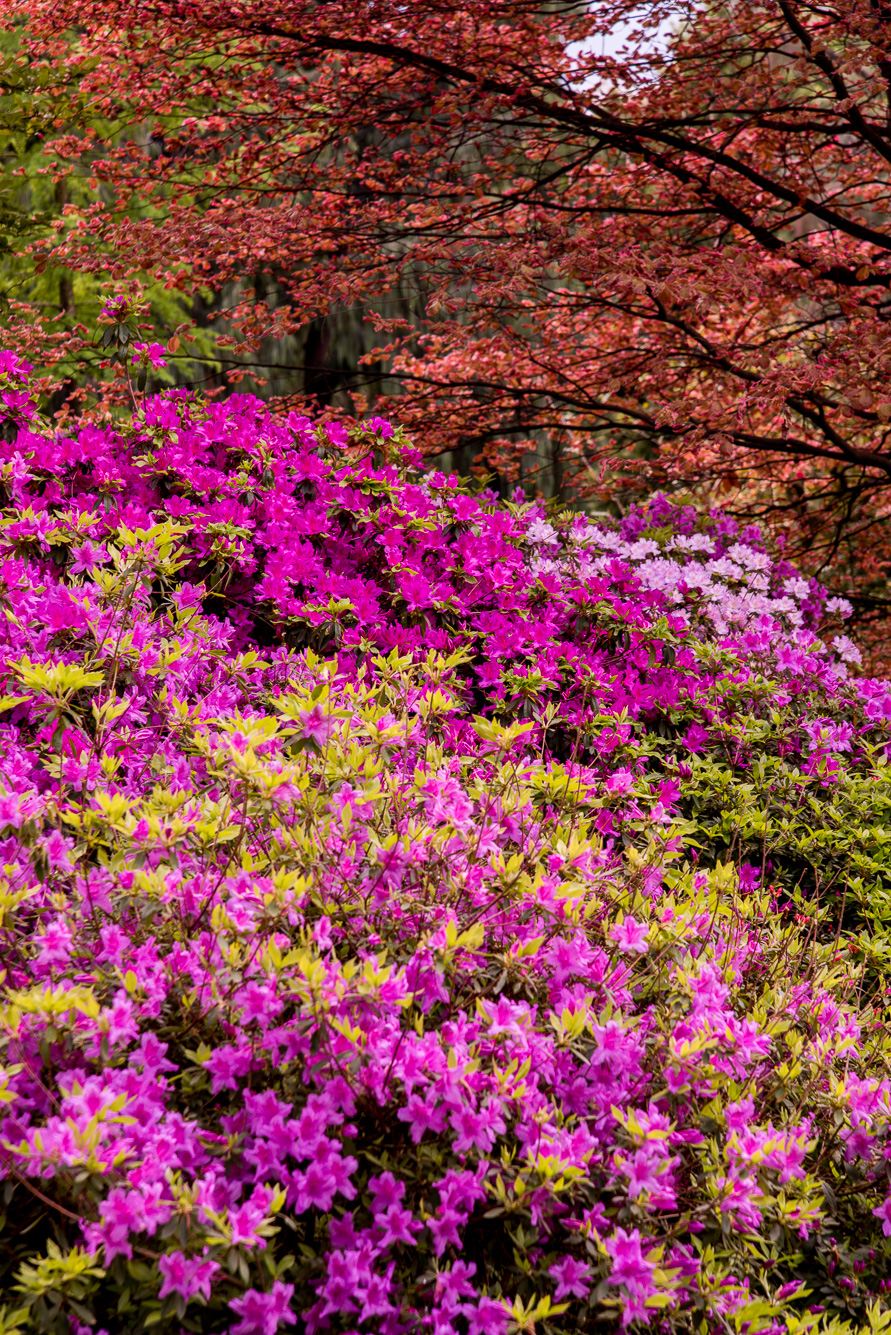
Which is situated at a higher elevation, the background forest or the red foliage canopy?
Answer: the red foliage canopy

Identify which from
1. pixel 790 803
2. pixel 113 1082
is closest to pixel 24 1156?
pixel 113 1082

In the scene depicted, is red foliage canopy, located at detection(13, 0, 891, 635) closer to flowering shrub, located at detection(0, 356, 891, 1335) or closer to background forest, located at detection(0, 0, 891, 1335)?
background forest, located at detection(0, 0, 891, 1335)

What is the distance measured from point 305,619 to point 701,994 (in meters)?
2.15

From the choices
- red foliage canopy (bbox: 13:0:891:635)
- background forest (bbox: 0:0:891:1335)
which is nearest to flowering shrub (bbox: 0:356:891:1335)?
background forest (bbox: 0:0:891:1335)

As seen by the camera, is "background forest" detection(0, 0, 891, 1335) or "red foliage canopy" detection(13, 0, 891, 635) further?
"red foliage canopy" detection(13, 0, 891, 635)

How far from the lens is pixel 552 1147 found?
1694 millimetres

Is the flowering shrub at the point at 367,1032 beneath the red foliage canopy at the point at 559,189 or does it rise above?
beneath

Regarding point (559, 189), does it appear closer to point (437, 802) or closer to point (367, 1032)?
point (437, 802)

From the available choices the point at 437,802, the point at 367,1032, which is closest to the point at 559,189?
the point at 437,802

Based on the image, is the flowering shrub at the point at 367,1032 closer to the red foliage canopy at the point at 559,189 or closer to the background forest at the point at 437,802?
the background forest at the point at 437,802

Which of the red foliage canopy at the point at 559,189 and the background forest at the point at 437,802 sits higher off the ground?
the red foliage canopy at the point at 559,189

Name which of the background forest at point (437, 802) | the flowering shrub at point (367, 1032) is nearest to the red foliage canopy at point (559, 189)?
the background forest at point (437, 802)

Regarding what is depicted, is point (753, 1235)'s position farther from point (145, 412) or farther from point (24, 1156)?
point (145, 412)

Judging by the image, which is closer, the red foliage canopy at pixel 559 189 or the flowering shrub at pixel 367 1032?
the flowering shrub at pixel 367 1032
